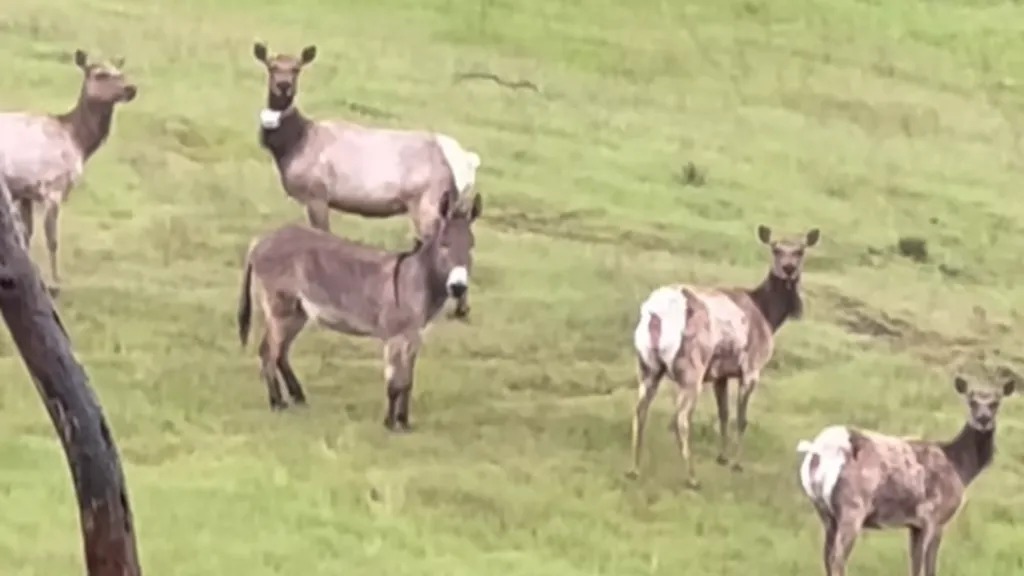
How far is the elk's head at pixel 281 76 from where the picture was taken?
559 cm

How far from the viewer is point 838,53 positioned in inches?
269

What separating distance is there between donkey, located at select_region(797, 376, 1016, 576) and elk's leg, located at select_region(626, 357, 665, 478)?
0.42 metres

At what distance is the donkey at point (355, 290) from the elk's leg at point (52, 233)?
18.1 inches

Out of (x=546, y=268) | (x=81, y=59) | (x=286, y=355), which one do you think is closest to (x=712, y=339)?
(x=546, y=268)

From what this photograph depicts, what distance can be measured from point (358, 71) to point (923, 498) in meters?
2.36

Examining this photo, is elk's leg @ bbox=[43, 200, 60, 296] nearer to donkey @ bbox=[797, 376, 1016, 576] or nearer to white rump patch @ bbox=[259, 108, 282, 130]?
white rump patch @ bbox=[259, 108, 282, 130]

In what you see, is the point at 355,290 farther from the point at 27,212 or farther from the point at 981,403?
the point at 981,403

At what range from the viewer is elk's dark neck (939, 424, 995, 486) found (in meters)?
4.81

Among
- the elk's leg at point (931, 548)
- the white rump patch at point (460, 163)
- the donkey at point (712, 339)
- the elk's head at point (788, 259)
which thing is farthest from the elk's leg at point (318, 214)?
the elk's leg at point (931, 548)

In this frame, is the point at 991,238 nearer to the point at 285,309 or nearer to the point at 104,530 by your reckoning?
the point at 285,309

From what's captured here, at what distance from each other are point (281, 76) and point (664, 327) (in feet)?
4.33

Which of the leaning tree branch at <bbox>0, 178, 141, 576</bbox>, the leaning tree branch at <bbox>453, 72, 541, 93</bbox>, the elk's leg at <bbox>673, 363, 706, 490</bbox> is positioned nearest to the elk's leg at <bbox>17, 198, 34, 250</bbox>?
the leaning tree branch at <bbox>453, 72, 541, 93</bbox>

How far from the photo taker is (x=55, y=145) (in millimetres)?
5543

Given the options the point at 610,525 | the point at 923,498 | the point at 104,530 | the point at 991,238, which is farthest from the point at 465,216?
the point at 104,530
